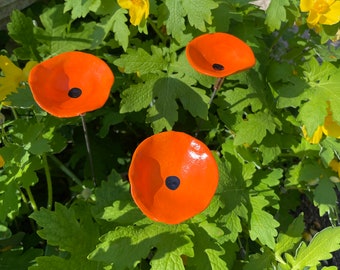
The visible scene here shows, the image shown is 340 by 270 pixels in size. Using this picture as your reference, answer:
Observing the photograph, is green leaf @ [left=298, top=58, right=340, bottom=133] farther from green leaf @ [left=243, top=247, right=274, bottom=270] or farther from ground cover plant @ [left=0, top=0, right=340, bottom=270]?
green leaf @ [left=243, top=247, right=274, bottom=270]

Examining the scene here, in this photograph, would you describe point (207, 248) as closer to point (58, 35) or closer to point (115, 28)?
point (115, 28)

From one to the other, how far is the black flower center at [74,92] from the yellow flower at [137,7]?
33 centimetres

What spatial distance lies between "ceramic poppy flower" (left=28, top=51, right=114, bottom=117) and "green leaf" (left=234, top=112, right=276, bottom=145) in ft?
1.90

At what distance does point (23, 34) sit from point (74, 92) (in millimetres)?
670

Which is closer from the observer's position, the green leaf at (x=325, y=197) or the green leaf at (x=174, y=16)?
the green leaf at (x=174, y=16)

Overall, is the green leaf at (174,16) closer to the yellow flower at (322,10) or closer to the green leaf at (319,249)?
the yellow flower at (322,10)

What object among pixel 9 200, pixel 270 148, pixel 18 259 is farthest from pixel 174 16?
pixel 18 259

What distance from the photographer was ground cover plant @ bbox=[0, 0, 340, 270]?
5.45 feet

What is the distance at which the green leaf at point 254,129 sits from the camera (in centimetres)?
185

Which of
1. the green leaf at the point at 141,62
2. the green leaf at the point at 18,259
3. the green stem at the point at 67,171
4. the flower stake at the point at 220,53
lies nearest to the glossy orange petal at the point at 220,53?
the flower stake at the point at 220,53

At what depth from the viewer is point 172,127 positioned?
1.90 metres

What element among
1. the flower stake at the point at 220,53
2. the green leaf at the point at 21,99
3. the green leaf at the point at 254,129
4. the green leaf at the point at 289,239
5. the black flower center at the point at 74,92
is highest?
the flower stake at the point at 220,53

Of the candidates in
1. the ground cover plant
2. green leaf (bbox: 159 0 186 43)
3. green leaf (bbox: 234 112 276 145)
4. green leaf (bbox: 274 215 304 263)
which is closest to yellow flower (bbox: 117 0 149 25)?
the ground cover plant

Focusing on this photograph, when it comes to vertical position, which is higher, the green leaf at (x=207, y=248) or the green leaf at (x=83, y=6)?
the green leaf at (x=83, y=6)
